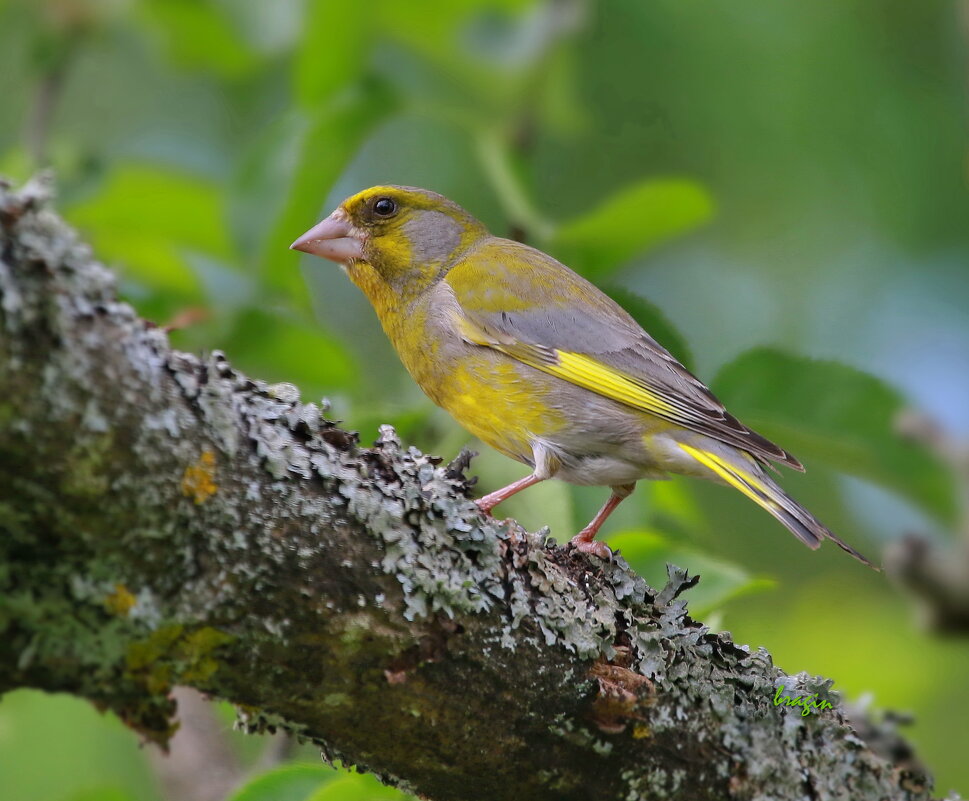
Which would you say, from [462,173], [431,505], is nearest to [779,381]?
[431,505]

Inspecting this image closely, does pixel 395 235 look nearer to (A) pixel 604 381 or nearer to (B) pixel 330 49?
(B) pixel 330 49

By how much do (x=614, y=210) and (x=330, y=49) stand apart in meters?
1.32

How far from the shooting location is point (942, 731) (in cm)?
716

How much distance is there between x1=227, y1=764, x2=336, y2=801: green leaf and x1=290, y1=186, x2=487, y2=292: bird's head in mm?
2357

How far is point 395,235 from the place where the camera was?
515 cm

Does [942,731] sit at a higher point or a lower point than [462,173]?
lower

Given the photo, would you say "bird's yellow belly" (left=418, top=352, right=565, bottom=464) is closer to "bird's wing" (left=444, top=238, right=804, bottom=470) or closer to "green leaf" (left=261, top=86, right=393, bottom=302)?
"bird's wing" (left=444, top=238, right=804, bottom=470)

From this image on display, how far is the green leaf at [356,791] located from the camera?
9.30ft

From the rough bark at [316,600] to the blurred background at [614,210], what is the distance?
1.79 ft

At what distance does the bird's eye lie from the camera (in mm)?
5203

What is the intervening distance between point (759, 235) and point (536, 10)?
12.9ft

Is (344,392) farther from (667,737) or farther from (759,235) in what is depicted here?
(759,235)

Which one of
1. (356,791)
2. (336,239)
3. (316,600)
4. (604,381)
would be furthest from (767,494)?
(336,239)

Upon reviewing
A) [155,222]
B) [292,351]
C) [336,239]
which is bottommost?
[292,351]
